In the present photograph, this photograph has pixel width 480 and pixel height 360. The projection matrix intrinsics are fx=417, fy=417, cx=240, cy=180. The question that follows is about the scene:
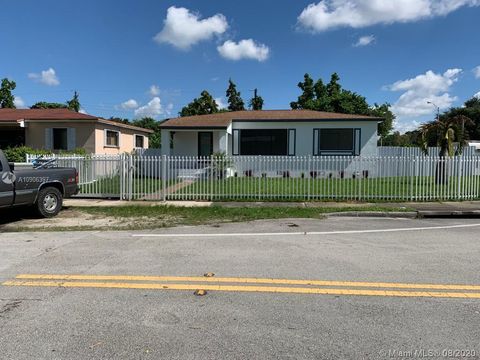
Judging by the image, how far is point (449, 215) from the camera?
38.3 feet

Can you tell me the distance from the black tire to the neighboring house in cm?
1216

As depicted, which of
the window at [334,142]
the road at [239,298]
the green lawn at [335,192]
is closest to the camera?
the road at [239,298]

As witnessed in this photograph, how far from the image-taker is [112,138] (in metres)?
25.7

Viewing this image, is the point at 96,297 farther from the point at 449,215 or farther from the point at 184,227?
the point at 449,215

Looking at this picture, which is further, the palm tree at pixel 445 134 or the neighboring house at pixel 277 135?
the neighboring house at pixel 277 135

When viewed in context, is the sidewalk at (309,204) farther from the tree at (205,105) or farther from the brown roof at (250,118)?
the tree at (205,105)

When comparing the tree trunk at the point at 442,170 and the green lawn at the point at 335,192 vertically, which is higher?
the tree trunk at the point at 442,170

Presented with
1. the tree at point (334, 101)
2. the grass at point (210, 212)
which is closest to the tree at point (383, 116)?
the tree at point (334, 101)

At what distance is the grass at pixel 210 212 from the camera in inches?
420

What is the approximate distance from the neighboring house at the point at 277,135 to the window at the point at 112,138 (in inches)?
144

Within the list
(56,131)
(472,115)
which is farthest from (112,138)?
(472,115)

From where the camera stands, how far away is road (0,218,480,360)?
354 centimetres

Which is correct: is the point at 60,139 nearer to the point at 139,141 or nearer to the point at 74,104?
the point at 139,141

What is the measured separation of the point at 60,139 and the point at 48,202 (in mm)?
13985
